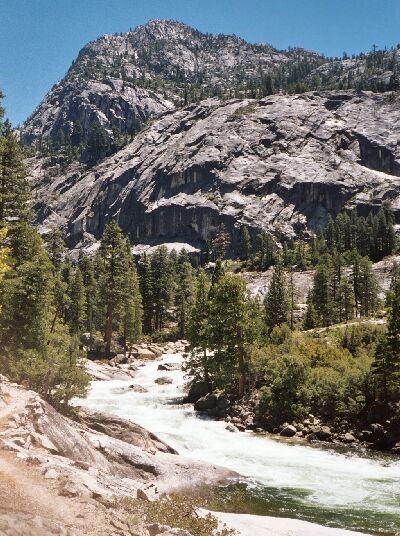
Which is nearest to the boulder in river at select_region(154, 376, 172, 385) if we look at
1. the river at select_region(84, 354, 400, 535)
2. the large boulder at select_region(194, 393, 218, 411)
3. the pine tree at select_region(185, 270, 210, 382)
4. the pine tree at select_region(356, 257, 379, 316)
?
the pine tree at select_region(185, 270, 210, 382)

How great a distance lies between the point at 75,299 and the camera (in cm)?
7288

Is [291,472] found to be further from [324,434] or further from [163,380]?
[163,380]

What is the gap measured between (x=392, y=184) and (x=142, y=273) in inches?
5019

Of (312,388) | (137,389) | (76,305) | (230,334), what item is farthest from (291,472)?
(76,305)

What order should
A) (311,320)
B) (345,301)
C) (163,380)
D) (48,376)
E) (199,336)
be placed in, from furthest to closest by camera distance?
(345,301) < (311,320) < (163,380) < (199,336) < (48,376)

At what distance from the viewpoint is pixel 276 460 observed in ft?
80.2

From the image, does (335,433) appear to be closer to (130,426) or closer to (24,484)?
(130,426)

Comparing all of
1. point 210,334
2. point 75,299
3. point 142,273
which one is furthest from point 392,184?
point 210,334

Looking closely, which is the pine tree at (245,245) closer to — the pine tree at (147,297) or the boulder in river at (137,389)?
the pine tree at (147,297)

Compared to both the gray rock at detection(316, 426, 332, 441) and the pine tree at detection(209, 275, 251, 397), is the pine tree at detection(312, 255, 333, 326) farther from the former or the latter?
the gray rock at detection(316, 426, 332, 441)

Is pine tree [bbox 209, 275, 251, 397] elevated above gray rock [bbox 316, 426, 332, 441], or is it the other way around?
pine tree [bbox 209, 275, 251, 397]

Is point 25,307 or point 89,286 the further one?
point 89,286

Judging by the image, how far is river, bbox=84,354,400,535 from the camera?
17.3 meters

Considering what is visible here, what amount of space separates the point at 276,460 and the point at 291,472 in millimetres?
2070
